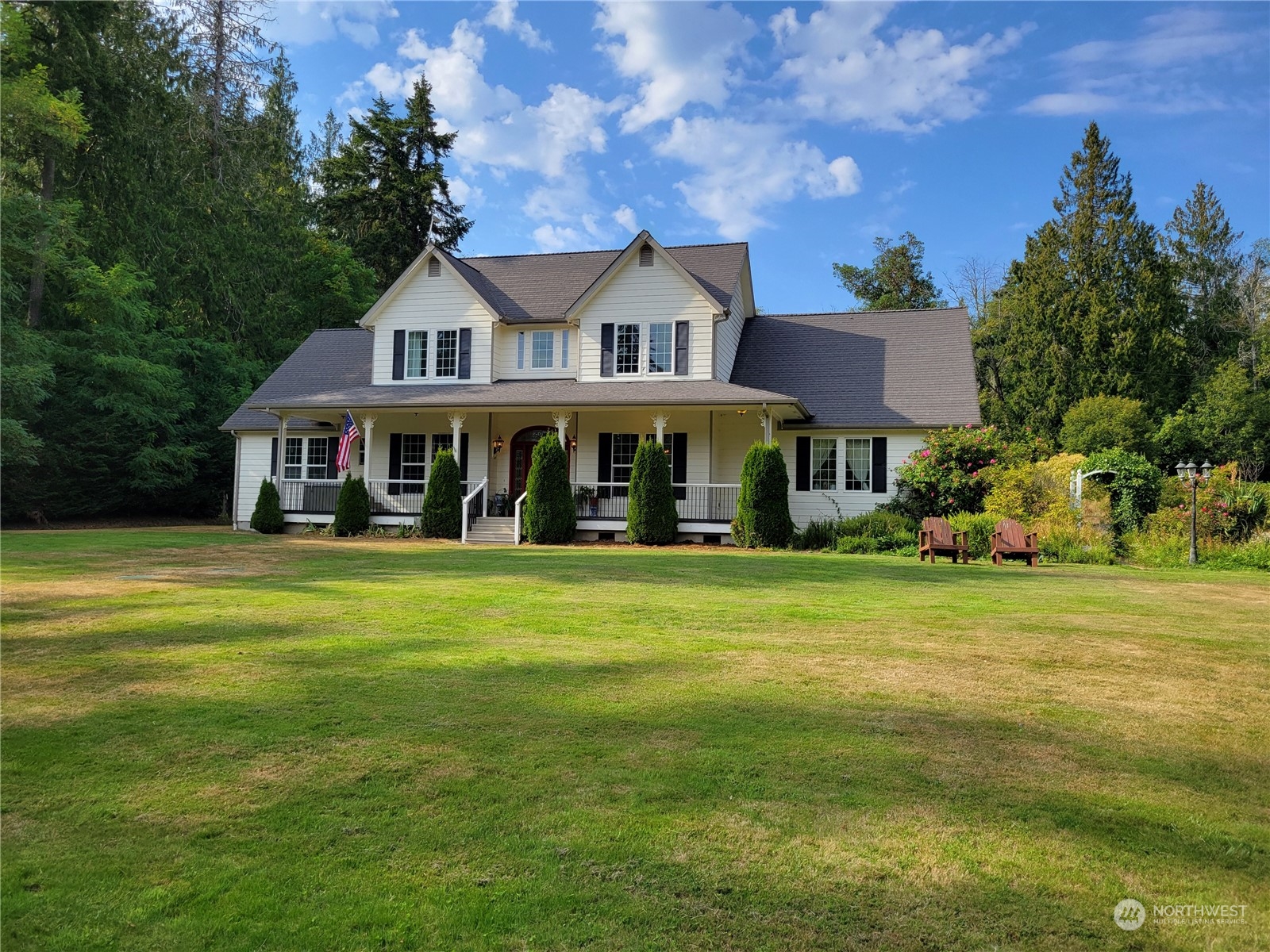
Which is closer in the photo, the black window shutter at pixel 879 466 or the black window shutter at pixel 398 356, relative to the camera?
the black window shutter at pixel 879 466

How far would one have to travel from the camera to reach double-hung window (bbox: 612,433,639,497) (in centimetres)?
2286

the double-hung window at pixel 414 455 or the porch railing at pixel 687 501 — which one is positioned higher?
the double-hung window at pixel 414 455

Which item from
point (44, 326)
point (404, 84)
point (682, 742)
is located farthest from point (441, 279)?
point (404, 84)

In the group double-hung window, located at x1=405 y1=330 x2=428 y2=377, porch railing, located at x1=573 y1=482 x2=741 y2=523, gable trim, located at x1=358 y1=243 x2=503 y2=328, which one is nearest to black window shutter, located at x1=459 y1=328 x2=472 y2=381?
gable trim, located at x1=358 y1=243 x2=503 y2=328

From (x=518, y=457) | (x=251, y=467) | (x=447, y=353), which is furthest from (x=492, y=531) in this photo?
(x=251, y=467)

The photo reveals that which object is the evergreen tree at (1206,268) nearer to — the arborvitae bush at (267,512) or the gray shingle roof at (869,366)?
the gray shingle roof at (869,366)

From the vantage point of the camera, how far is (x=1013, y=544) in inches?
590

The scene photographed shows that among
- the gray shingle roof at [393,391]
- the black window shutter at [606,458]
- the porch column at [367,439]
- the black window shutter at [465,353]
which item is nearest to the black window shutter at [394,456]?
the porch column at [367,439]

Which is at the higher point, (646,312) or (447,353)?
(646,312)

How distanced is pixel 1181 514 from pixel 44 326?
34.8 meters

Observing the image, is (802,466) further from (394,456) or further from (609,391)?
(394,456)

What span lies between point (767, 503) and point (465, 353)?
1067 centimetres

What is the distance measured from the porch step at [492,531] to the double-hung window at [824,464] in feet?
27.4

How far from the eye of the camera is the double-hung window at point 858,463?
21750mm
